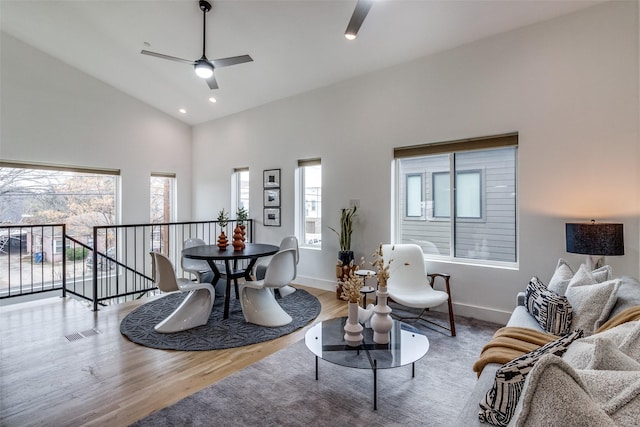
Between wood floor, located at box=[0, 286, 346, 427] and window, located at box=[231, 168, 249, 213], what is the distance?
322 centimetres

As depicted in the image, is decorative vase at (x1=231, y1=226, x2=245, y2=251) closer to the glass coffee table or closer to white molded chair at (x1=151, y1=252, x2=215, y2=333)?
white molded chair at (x1=151, y1=252, x2=215, y2=333)

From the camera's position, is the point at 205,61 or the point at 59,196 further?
the point at 59,196

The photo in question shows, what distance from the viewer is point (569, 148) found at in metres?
3.18

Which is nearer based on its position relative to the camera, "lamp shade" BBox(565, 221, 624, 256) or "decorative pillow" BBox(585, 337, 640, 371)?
"decorative pillow" BBox(585, 337, 640, 371)

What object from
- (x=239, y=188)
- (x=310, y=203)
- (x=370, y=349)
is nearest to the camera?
(x=370, y=349)

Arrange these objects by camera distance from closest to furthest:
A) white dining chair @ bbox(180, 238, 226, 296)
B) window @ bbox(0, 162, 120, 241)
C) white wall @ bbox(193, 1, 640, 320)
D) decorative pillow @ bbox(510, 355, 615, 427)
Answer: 1. decorative pillow @ bbox(510, 355, 615, 427)
2. white wall @ bbox(193, 1, 640, 320)
3. white dining chair @ bbox(180, 238, 226, 296)
4. window @ bbox(0, 162, 120, 241)

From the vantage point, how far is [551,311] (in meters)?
2.12

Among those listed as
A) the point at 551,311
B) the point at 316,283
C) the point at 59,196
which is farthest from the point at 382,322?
the point at 59,196

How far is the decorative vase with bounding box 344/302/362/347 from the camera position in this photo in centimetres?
229

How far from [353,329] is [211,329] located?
179 centimetres

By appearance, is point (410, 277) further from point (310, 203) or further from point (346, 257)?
point (310, 203)

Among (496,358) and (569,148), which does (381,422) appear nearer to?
(496,358)

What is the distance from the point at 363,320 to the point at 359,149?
274cm

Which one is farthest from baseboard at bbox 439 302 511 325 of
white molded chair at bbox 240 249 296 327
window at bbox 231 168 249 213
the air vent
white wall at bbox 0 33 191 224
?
white wall at bbox 0 33 191 224
